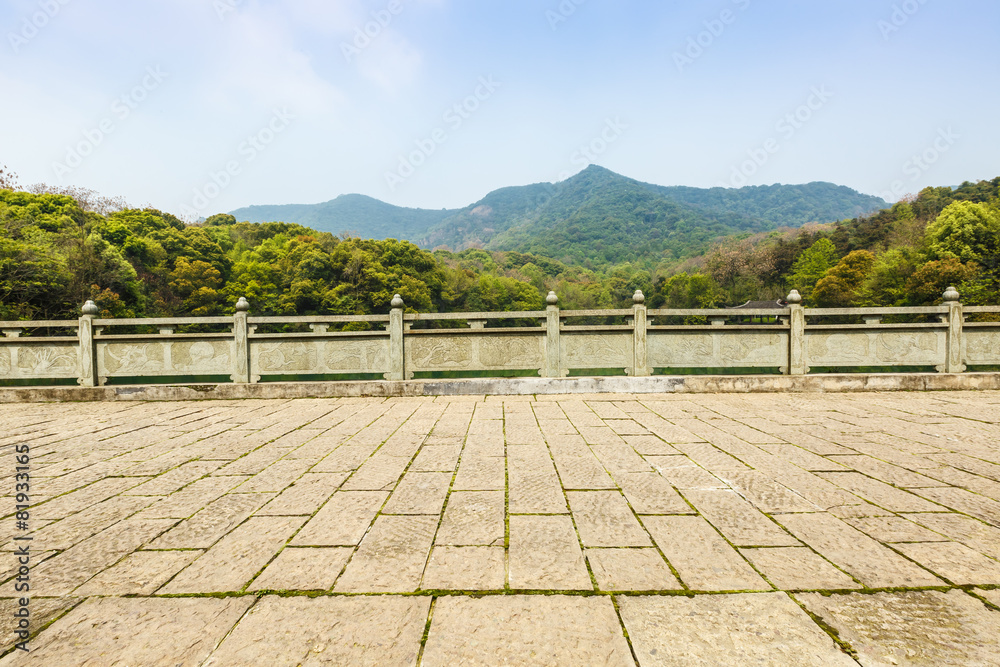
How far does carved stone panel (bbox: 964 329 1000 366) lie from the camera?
21.2 ft

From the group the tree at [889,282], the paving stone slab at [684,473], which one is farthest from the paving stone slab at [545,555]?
the tree at [889,282]

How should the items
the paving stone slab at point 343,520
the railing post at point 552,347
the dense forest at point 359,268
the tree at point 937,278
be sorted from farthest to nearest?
the tree at point 937,278
the dense forest at point 359,268
the railing post at point 552,347
the paving stone slab at point 343,520

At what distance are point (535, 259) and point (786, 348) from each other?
70129mm

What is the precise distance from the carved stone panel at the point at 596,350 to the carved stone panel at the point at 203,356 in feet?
16.7

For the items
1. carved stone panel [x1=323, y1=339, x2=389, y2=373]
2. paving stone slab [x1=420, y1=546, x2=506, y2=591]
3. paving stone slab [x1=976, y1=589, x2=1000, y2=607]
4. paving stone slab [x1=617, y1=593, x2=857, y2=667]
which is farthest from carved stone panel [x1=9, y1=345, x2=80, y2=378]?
paving stone slab [x1=976, y1=589, x2=1000, y2=607]

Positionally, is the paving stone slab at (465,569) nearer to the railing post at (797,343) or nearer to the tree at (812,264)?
the railing post at (797,343)

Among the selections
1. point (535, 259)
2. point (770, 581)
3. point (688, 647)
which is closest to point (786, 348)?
point (770, 581)

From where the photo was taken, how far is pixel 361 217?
572 ft

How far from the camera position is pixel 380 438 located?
388cm

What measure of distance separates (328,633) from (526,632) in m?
0.63

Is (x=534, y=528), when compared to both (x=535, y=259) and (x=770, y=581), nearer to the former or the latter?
(x=770, y=581)


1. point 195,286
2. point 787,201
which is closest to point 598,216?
point 787,201

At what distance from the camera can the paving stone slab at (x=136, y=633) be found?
1299mm

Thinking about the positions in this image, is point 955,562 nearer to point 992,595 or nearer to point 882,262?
point 992,595
